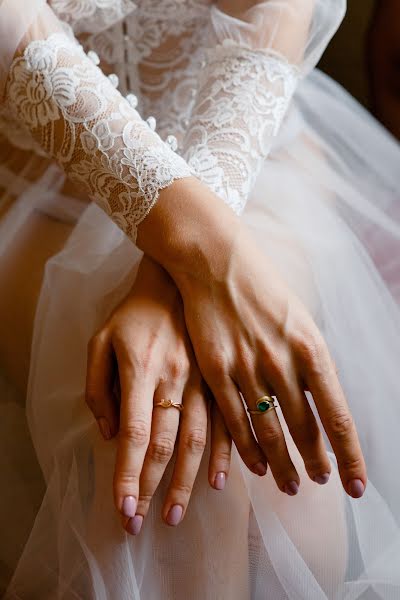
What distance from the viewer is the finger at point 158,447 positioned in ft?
2.03

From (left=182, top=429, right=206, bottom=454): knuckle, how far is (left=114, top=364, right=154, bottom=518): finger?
4cm

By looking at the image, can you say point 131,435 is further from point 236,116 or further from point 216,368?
point 236,116

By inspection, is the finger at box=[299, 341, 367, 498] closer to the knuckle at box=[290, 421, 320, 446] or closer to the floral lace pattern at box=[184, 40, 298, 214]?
the knuckle at box=[290, 421, 320, 446]

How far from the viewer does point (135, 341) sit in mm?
672

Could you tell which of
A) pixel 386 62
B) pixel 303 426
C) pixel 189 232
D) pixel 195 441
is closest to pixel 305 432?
pixel 303 426

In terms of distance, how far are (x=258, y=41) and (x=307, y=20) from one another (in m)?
0.08

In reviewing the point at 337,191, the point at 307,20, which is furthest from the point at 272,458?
the point at 307,20

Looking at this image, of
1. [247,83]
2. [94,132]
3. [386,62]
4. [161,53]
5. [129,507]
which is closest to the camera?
[129,507]

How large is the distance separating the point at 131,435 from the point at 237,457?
0.12 meters

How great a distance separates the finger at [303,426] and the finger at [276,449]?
14mm

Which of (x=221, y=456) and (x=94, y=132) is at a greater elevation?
(x=94, y=132)

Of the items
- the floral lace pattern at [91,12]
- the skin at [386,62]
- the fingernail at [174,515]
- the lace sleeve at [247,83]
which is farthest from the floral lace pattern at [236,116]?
the skin at [386,62]

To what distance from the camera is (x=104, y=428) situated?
67cm

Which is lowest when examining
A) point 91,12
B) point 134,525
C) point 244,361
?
point 134,525
